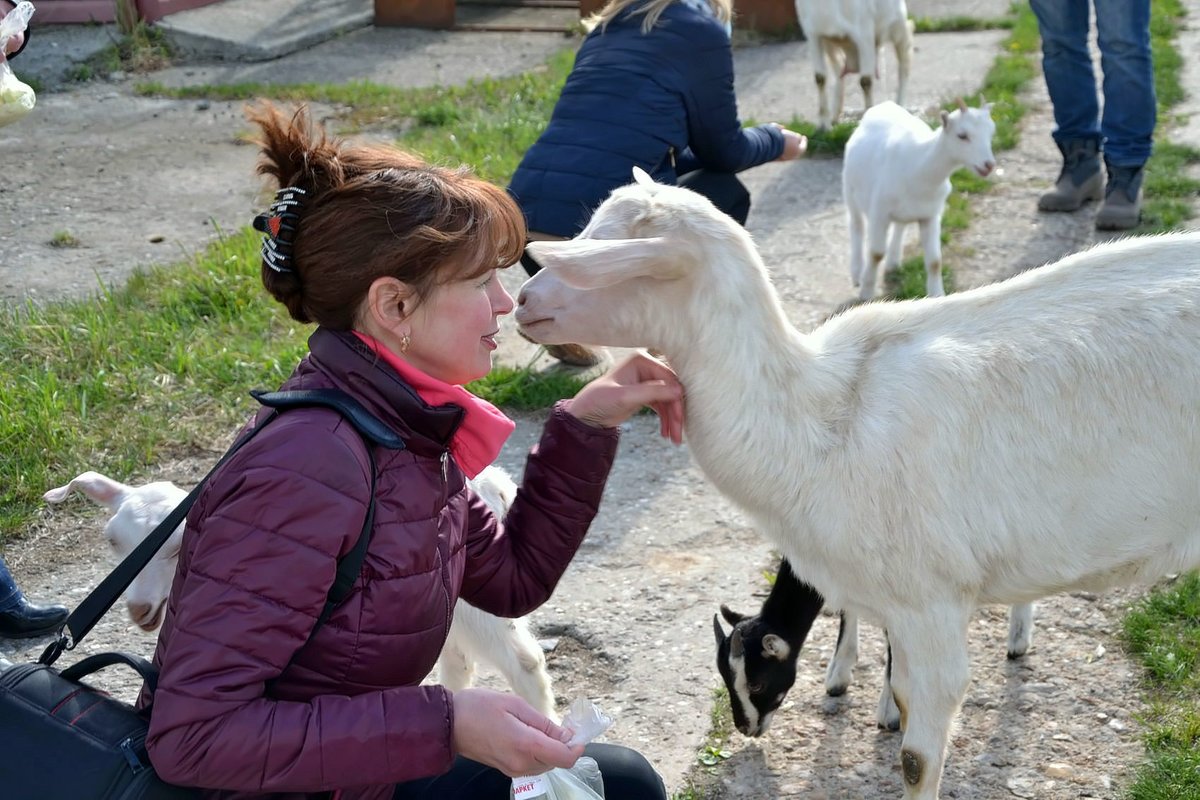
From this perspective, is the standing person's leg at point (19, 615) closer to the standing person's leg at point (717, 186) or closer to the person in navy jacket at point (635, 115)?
the person in navy jacket at point (635, 115)

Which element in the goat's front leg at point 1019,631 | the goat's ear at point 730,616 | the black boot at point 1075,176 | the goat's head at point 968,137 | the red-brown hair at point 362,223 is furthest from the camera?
the black boot at point 1075,176

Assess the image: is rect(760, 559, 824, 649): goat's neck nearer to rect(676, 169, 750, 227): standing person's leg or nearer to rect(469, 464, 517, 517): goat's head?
rect(469, 464, 517, 517): goat's head

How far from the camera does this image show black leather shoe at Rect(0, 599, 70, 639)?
3.50m

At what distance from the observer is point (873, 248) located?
5.44m

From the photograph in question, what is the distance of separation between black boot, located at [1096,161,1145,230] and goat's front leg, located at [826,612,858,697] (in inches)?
137

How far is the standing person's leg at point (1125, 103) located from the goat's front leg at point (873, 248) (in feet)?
3.93

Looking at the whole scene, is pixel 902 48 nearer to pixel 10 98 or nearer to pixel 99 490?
pixel 10 98

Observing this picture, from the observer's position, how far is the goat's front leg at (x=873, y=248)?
542cm

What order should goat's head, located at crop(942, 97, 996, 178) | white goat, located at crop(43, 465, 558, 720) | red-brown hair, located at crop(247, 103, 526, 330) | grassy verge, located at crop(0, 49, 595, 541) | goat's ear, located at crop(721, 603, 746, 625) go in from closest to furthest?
red-brown hair, located at crop(247, 103, 526, 330)
white goat, located at crop(43, 465, 558, 720)
goat's ear, located at crop(721, 603, 746, 625)
grassy verge, located at crop(0, 49, 595, 541)
goat's head, located at crop(942, 97, 996, 178)

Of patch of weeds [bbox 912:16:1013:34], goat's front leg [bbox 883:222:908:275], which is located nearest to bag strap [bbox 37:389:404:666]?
goat's front leg [bbox 883:222:908:275]

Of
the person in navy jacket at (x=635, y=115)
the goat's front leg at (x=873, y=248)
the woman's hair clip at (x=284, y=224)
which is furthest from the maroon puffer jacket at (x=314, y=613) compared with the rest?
the goat's front leg at (x=873, y=248)

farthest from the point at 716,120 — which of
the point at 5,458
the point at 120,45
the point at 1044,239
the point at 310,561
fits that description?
the point at 120,45

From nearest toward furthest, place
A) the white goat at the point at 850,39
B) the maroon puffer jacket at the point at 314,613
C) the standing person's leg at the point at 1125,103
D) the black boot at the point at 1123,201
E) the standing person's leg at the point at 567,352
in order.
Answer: the maroon puffer jacket at the point at 314,613, the standing person's leg at the point at 567,352, the standing person's leg at the point at 1125,103, the black boot at the point at 1123,201, the white goat at the point at 850,39

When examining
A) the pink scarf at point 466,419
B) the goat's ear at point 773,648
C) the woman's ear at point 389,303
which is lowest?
the goat's ear at point 773,648
